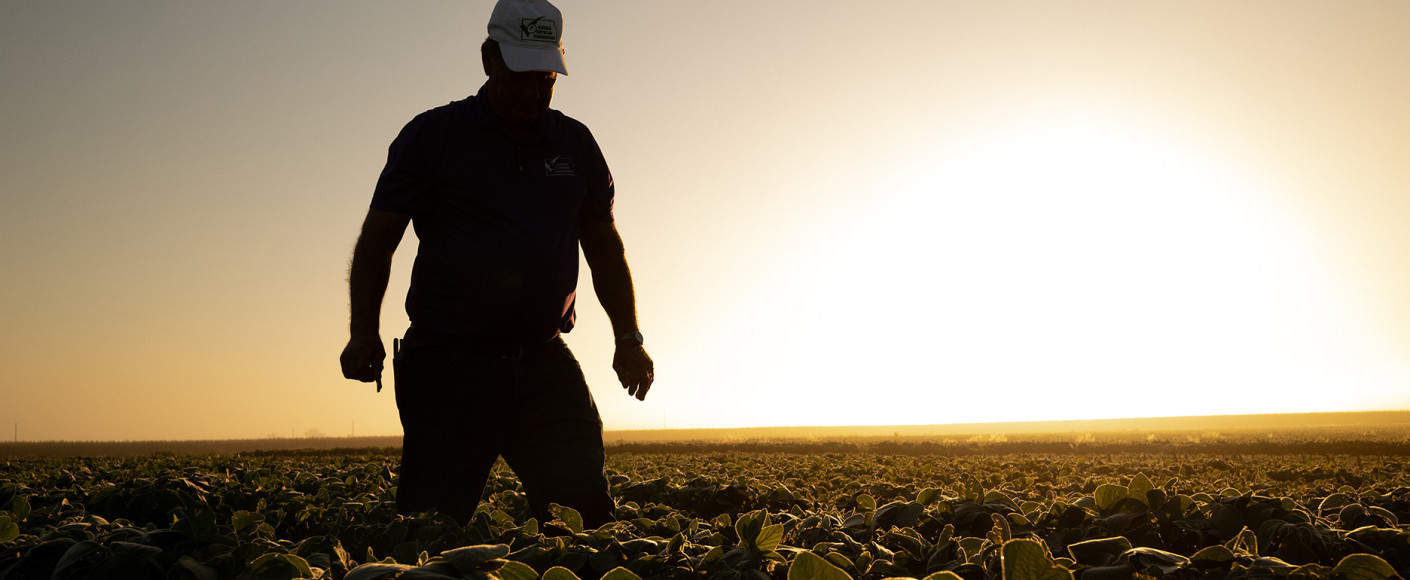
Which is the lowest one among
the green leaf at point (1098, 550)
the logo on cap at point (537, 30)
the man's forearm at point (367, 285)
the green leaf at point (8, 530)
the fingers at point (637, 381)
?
the green leaf at point (1098, 550)

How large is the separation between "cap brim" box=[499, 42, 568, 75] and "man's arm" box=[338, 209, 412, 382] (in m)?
0.89

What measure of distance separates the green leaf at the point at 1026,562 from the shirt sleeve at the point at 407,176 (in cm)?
331

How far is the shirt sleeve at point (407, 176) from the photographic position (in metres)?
4.19

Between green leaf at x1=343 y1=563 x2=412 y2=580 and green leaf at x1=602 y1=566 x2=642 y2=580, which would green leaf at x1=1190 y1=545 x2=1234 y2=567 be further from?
green leaf at x1=343 y1=563 x2=412 y2=580

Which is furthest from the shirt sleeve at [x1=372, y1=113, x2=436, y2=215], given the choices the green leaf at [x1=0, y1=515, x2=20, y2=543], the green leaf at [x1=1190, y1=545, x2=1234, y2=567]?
the green leaf at [x1=1190, y1=545, x2=1234, y2=567]

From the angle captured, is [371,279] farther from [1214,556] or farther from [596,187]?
[1214,556]

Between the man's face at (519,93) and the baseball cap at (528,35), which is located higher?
the baseball cap at (528,35)

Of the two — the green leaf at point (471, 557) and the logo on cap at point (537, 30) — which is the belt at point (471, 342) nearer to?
the logo on cap at point (537, 30)

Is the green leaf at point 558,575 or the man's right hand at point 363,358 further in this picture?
the man's right hand at point 363,358

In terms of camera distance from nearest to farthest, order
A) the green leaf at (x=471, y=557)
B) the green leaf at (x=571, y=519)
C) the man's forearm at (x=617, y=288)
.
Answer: the green leaf at (x=471, y=557), the green leaf at (x=571, y=519), the man's forearm at (x=617, y=288)

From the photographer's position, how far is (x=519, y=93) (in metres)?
4.23

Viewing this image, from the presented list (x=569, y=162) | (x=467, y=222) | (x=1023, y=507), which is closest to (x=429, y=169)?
(x=467, y=222)

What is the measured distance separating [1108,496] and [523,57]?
9.93 feet

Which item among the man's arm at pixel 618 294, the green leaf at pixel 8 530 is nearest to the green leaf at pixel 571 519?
the green leaf at pixel 8 530
